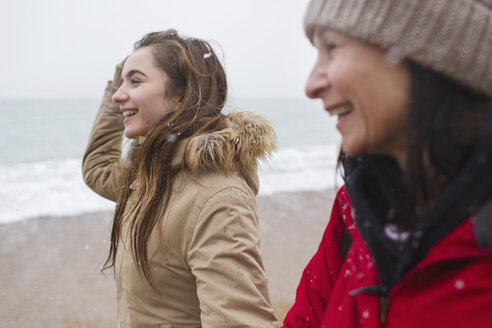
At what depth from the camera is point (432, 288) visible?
0.96 meters

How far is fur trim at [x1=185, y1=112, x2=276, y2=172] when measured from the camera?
1889 mm

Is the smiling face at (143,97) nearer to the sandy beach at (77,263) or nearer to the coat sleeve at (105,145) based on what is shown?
the coat sleeve at (105,145)

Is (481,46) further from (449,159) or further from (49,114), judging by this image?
(49,114)

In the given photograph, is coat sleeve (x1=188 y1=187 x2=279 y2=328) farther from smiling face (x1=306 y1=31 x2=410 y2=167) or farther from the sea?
smiling face (x1=306 y1=31 x2=410 y2=167)

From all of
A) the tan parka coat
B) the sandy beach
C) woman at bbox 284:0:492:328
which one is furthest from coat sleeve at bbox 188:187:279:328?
the sandy beach

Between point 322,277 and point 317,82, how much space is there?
0.74 m

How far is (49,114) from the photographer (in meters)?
37.4

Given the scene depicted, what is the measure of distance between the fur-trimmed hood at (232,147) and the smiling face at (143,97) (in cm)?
32

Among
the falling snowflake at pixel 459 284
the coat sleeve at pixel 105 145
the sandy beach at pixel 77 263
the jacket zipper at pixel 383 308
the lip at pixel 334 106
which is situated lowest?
the sandy beach at pixel 77 263

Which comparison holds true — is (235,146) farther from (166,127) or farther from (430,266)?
(430,266)

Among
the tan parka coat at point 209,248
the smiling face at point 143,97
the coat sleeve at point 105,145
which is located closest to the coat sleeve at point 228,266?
the tan parka coat at point 209,248

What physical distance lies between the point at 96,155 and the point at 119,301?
1256mm

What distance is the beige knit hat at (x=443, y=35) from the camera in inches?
36.8

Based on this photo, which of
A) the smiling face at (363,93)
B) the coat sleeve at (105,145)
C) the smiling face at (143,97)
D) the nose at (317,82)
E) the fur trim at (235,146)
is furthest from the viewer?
the coat sleeve at (105,145)
